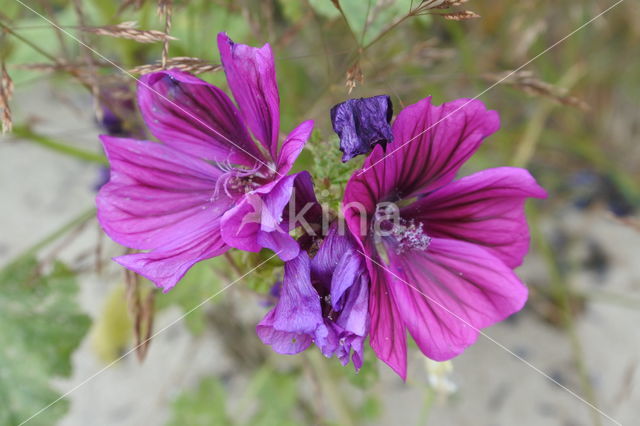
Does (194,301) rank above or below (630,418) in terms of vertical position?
above

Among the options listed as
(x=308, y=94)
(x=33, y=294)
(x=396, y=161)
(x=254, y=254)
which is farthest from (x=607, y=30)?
(x=33, y=294)

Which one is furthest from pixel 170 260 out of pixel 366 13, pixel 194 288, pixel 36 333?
pixel 36 333

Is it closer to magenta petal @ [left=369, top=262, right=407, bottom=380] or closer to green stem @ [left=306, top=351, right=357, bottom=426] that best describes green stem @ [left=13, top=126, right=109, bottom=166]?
green stem @ [left=306, top=351, right=357, bottom=426]

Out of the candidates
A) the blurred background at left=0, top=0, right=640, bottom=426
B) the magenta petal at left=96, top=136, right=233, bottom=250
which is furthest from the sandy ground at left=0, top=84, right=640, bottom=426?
the magenta petal at left=96, top=136, right=233, bottom=250

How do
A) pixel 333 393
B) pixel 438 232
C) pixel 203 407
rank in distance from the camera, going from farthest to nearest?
1. pixel 203 407
2. pixel 333 393
3. pixel 438 232

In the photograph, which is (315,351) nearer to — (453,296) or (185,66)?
(453,296)

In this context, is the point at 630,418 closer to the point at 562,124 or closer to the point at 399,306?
the point at 562,124

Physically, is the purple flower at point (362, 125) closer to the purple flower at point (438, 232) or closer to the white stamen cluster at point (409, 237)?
the purple flower at point (438, 232)
